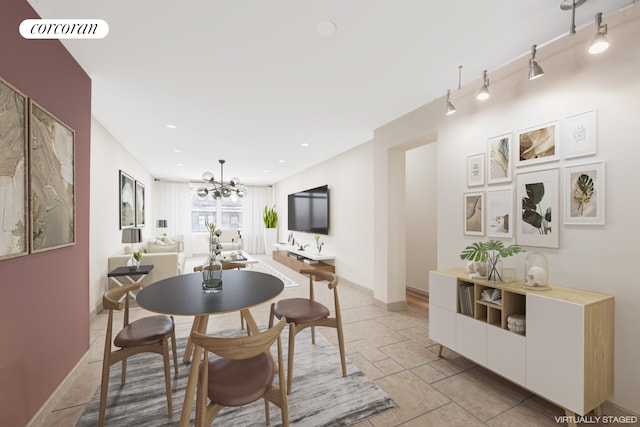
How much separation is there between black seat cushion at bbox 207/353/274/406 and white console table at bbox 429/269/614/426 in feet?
5.61

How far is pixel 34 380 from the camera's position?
168 cm

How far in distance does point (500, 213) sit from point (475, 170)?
48 centimetres

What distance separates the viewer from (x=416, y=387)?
2.12 metres

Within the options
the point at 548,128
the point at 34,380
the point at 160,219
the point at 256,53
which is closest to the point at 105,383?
the point at 34,380

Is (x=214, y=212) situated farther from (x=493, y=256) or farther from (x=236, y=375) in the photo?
(x=493, y=256)

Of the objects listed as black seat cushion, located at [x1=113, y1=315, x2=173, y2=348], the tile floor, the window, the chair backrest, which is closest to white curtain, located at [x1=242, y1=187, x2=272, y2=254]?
the window

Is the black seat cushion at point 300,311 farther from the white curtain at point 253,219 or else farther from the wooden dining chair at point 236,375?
the white curtain at point 253,219

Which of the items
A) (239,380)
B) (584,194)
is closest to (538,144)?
(584,194)

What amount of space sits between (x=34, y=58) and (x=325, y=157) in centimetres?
460

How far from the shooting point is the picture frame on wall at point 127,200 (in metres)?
4.87

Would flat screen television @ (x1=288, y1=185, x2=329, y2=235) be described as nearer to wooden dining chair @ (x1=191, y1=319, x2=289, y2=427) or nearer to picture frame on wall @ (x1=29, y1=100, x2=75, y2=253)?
picture frame on wall @ (x1=29, y1=100, x2=75, y2=253)

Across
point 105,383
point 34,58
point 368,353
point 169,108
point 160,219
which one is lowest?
point 368,353

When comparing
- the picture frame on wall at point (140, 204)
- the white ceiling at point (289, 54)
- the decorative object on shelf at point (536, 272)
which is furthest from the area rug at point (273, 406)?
the picture frame on wall at point (140, 204)

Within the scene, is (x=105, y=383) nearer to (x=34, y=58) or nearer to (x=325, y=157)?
(x=34, y=58)
